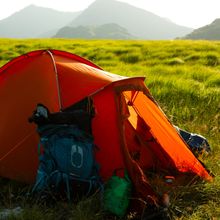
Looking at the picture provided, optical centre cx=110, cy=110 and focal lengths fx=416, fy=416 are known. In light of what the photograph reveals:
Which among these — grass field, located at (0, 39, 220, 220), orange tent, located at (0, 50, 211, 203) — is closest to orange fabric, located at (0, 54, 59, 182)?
orange tent, located at (0, 50, 211, 203)

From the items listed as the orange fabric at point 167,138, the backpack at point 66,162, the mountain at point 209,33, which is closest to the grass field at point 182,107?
the backpack at point 66,162

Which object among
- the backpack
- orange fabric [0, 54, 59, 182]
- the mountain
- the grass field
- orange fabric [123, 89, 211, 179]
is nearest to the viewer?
the grass field

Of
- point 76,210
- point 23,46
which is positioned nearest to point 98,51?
point 23,46

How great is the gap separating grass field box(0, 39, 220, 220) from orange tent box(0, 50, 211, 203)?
0.47 metres

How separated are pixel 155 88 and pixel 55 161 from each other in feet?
19.0

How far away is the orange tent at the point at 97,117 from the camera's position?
517 centimetres

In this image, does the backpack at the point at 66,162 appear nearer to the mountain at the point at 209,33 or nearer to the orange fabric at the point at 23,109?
the orange fabric at the point at 23,109

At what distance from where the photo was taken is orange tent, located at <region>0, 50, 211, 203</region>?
5172mm

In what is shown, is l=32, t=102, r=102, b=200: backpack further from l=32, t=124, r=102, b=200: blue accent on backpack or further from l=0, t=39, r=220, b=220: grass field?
l=0, t=39, r=220, b=220: grass field

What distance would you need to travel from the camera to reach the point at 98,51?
20781mm

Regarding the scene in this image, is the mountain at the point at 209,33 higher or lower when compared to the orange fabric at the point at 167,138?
lower

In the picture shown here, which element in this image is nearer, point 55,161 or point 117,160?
point 55,161

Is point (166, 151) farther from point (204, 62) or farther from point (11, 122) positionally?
point (204, 62)

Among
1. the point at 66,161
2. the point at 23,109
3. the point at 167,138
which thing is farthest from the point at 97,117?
the point at 167,138
